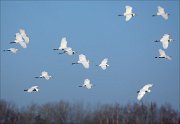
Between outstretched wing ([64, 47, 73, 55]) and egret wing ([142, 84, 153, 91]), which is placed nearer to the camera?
egret wing ([142, 84, 153, 91])

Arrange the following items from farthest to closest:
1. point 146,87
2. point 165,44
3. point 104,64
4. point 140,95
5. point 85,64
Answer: point 104,64, point 85,64, point 165,44, point 146,87, point 140,95

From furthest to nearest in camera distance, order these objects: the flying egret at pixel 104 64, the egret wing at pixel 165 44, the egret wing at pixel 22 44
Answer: the flying egret at pixel 104 64 < the egret wing at pixel 22 44 < the egret wing at pixel 165 44

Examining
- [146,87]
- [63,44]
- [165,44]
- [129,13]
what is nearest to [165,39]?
[165,44]

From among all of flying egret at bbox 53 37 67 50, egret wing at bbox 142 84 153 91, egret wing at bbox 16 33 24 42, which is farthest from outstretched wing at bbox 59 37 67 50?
egret wing at bbox 142 84 153 91

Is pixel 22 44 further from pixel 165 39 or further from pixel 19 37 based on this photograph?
pixel 165 39

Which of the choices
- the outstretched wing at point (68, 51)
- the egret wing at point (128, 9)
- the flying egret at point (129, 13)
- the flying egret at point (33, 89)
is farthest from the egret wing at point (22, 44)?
the egret wing at point (128, 9)

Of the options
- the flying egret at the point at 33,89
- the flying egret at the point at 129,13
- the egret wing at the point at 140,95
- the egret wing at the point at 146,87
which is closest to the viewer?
the egret wing at the point at 140,95

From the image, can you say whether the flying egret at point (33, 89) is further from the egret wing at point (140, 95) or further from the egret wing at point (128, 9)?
the egret wing at point (128, 9)

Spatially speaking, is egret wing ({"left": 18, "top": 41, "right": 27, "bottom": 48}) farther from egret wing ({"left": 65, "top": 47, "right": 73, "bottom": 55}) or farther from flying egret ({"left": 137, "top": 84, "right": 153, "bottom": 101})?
flying egret ({"left": 137, "top": 84, "right": 153, "bottom": 101})

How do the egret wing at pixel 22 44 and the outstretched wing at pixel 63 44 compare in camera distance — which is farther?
the outstretched wing at pixel 63 44

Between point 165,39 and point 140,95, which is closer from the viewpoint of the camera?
point 140,95

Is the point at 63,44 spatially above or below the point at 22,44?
above

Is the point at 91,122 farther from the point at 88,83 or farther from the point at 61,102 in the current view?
the point at 88,83

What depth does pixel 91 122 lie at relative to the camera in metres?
66.6
